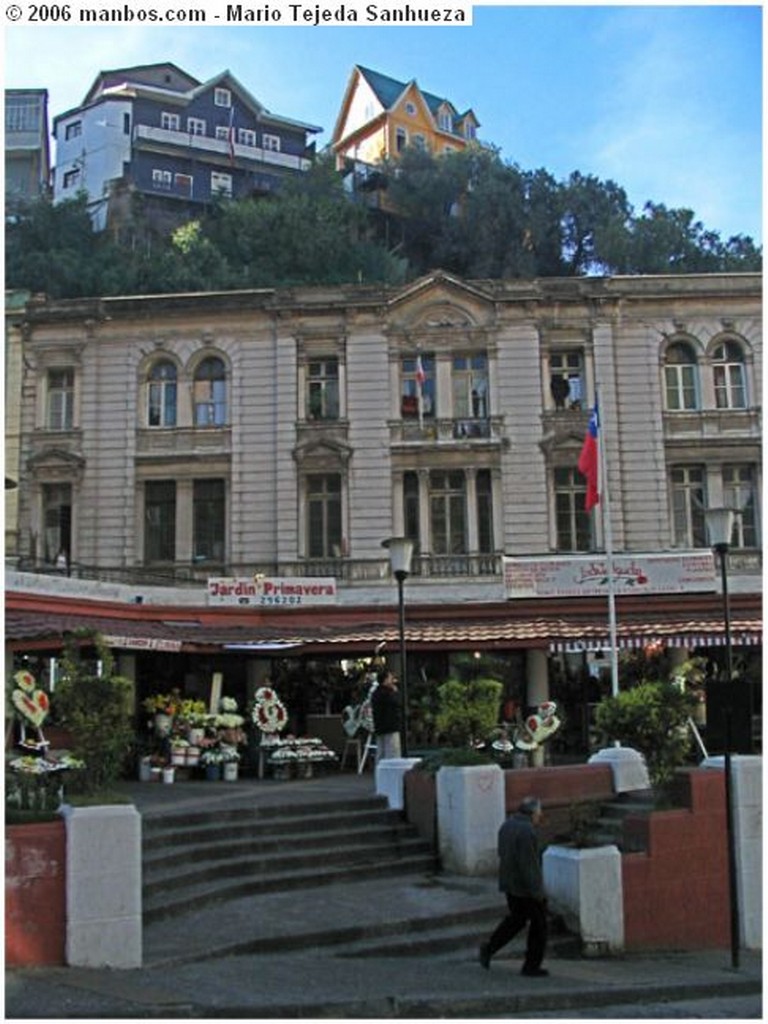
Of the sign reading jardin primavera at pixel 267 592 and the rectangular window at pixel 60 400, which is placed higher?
the rectangular window at pixel 60 400

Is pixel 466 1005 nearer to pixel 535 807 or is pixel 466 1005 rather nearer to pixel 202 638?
pixel 535 807

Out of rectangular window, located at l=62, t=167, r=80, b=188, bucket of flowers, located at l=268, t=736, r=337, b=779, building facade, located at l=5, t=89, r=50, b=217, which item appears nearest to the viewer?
bucket of flowers, located at l=268, t=736, r=337, b=779

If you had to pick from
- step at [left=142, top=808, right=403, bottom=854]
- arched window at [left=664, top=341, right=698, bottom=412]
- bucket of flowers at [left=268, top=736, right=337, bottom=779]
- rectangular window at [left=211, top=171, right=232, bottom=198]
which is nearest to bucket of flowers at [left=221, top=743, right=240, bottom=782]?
bucket of flowers at [left=268, top=736, right=337, bottom=779]

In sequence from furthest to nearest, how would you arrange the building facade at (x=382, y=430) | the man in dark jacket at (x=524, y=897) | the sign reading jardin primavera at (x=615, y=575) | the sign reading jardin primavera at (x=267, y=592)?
the building facade at (x=382, y=430) < the sign reading jardin primavera at (x=267, y=592) < the sign reading jardin primavera at (x=615, y=575) < the man in dark jacket at (x=524, y=897)

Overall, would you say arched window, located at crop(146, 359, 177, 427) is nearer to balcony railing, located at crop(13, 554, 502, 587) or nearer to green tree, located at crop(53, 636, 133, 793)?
balcony railing, located at crop(13, 554, 502, 587)

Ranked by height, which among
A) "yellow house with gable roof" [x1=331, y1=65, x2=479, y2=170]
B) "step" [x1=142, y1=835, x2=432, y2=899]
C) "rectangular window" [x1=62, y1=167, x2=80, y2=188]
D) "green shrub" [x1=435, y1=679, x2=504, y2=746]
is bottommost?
"step" [x1=142, y1=835, x2=432, y2=899]

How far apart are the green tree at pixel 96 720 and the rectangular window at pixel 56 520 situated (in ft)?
60.7

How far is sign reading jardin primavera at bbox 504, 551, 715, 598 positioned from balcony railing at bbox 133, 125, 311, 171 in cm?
5012

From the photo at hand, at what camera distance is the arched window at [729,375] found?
2816 cm

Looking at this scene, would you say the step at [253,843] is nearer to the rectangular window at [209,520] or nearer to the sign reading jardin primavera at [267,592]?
the sign reading jardin primavera at [267,592]

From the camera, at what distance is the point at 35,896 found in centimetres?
902

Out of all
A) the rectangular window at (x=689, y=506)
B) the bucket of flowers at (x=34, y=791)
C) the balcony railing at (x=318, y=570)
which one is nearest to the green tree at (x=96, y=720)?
the bucket of flowers at (x=34, y=791)

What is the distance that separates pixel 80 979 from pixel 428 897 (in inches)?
→ 173

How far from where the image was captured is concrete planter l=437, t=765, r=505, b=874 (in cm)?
1327
